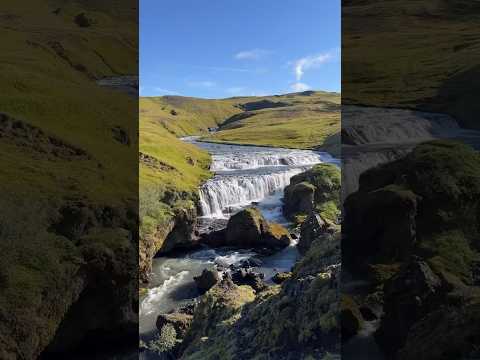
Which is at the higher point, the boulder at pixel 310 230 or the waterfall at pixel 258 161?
the waterfall at pixel 258 161

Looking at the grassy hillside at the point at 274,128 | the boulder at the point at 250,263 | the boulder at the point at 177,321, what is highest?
the grassy hillside at the point at 274,128

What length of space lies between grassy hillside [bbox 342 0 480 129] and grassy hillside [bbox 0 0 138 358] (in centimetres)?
509

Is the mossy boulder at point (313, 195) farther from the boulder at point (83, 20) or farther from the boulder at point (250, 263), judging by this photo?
the boulder at point (83, 20)

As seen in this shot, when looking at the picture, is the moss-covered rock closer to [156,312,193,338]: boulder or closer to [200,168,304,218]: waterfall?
[156,312,193,338]: boulder

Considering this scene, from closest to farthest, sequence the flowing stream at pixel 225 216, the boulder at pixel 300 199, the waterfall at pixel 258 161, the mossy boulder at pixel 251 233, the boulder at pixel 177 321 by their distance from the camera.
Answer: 1. the boulder at pixel 177 321
2. the flowing stream at pixel 225 216
3. the mossy boulder at pixel 251 233
4. the boulder at pixel 300 199
5. the waterfall at pixel 258 161

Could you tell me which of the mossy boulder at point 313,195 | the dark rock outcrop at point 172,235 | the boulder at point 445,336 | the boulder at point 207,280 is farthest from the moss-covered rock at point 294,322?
the mossy boulder at point 313,195

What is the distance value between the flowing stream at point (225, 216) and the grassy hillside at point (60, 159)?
1392 cm

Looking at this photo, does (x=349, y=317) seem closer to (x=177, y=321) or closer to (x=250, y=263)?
(x=177, y=321)

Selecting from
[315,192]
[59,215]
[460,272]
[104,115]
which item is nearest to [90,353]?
[59,215]

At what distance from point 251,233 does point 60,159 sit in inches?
1054

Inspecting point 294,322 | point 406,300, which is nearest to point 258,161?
point 294,322

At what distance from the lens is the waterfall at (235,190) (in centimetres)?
4366

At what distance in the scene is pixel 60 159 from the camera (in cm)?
925

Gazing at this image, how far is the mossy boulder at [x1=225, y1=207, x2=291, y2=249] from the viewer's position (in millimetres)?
34938
